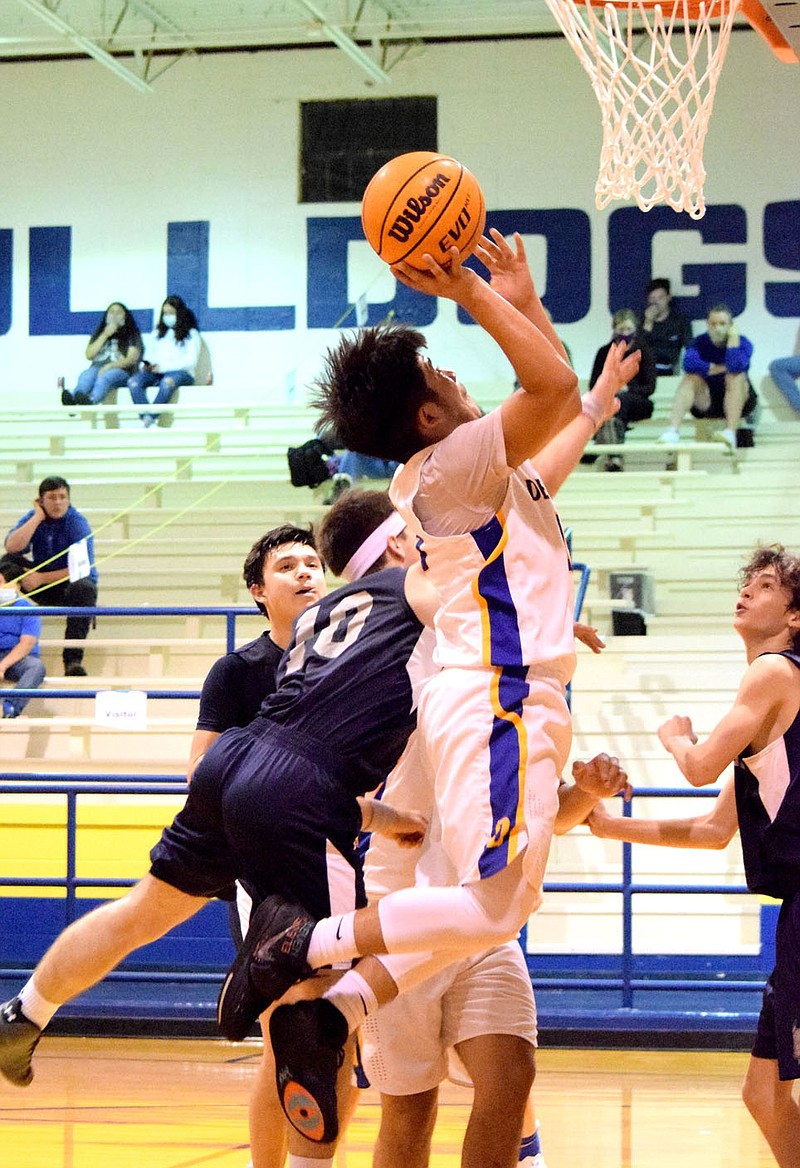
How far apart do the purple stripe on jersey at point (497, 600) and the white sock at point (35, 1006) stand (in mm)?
1295

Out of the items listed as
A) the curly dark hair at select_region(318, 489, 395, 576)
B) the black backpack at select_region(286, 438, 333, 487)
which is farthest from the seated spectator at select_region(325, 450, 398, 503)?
the curly dark hair at select_region(318, 489, 395, 576)

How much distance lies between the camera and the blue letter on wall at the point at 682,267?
14.3 meters

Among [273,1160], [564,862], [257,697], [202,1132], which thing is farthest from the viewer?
[564,862]

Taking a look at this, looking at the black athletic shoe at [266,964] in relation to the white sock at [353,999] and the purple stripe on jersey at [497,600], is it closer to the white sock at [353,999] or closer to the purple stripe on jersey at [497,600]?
the white sock at [353,999]

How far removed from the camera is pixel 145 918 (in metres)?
3.18

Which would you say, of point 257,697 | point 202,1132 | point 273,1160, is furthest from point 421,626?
point 202,1132

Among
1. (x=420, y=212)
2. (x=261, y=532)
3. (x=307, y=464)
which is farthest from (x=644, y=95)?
(x=261, y=532)

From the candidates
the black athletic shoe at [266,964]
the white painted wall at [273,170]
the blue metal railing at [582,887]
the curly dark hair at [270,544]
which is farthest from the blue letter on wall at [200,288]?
the black athletic shoe at [266,964]

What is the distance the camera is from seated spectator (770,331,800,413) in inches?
545

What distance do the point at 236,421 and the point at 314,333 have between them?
1213mm

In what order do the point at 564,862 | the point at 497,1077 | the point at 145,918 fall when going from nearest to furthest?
the point at 497,1077 < the point at 145,918 < the point at 564,862

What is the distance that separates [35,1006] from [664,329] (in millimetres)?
11511

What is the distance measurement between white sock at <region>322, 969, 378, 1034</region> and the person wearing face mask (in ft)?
33.7

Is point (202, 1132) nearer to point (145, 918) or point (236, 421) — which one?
point (145, 918)
